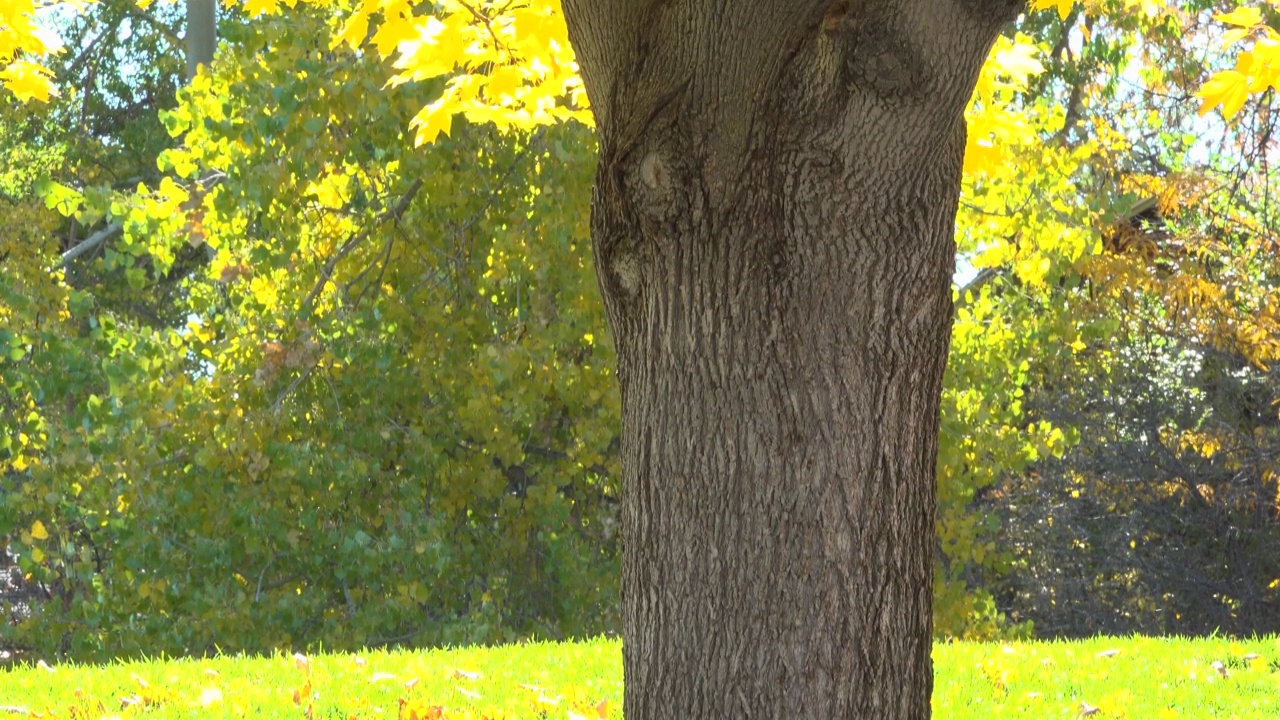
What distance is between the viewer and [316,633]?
338 inches

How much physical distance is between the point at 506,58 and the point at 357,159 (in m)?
4.25

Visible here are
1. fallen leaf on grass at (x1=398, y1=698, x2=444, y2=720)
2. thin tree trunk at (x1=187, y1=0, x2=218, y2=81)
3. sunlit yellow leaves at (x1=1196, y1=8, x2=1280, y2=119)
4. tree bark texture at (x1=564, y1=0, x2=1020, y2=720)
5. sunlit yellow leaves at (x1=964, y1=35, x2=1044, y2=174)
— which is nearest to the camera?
tree bark texture at (x1=564, y1=0, x2=1020, y2=720)

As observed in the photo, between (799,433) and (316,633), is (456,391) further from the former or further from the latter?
(799,433)

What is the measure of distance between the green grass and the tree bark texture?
1.61 metres

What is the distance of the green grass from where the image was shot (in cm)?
479

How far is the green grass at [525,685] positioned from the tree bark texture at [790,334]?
1.61 m

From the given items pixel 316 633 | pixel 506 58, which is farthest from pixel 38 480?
pixel 506 58

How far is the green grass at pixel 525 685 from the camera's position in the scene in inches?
188

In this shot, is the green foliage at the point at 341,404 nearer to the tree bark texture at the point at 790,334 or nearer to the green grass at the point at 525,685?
the green grass at the point at 525,685

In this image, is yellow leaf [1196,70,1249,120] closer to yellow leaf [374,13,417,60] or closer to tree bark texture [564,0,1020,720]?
tree bark texture [564,0,1020,720]

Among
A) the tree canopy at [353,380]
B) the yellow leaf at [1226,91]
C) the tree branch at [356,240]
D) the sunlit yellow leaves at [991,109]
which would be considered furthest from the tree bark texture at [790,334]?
the tree branch at [356,240]

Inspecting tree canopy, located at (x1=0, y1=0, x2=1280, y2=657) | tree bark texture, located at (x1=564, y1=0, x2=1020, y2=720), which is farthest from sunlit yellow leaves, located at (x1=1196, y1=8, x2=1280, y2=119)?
tree canopy, located at (x1=0, y1=0, x2=1280, y2=657)

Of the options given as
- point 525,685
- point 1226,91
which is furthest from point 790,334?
point 525,685

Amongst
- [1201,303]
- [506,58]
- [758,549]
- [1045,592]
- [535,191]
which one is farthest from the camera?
[1045,592]
